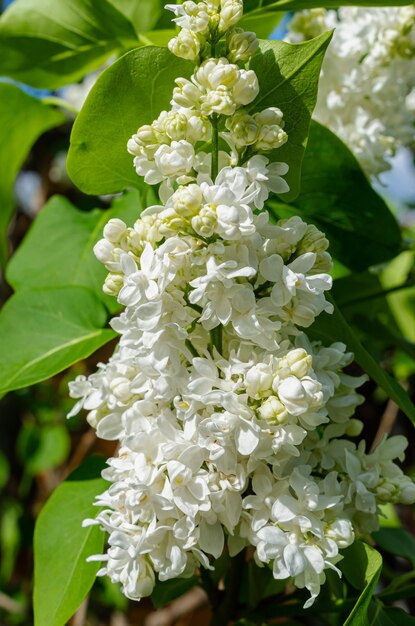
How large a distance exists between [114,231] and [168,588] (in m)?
0.43

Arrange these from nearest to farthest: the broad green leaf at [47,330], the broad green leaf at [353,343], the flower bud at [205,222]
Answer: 1. the flower bud at [205,222]
2. the broad green leaf at [353,343]
3. the broad green leaf at [47,330]

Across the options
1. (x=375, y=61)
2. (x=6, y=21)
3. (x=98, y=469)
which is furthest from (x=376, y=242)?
(x=6, y=21)

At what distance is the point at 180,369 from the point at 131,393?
59 millimetres

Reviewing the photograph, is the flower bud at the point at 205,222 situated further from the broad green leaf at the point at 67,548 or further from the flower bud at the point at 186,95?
the broad green leaf at the point at 67,548

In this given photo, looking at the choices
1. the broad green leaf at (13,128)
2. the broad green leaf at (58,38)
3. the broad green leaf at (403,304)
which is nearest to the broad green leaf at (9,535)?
the broad green leaf at (13,128)

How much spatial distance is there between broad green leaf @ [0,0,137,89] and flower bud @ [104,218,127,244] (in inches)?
14.2

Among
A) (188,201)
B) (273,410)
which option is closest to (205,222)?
(188,201)

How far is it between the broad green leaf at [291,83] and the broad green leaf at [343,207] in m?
0.16

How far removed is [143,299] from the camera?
47 centimetres

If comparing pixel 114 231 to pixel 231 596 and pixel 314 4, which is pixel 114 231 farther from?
pixel 231 596

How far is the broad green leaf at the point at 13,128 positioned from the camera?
0.88 metres

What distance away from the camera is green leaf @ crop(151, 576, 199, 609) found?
28.8 inches

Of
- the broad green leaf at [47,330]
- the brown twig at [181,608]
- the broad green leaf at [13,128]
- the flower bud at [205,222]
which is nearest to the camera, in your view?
the flower bud at [205,222]

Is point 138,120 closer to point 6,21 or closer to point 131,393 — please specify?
point 131,393
